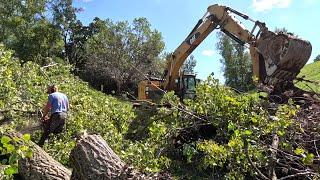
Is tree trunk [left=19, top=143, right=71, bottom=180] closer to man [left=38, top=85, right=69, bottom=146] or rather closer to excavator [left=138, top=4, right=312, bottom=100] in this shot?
man [left=38, top=85, right=69, bottom=146]

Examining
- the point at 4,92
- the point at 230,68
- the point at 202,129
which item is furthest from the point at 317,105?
the point at 230,68

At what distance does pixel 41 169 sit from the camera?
18.6ft

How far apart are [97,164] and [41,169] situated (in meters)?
1.19

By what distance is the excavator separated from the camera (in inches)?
329

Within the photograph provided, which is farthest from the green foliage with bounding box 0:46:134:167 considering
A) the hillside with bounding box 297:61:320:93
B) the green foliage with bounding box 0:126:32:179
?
the green foliage with bounding box 0:126:32:179

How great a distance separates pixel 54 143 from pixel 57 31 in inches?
1038

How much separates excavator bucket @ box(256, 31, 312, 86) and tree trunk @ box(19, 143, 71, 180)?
435 cm

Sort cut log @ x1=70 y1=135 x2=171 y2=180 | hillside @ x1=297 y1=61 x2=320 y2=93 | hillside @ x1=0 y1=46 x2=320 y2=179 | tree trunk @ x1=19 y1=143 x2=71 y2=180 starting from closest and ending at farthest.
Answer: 1. cut log @ x1=70 y1=135 x2=171 y2=180
2. hillside @ x1=0 y1=46 x2=320 y2=179
3. tree trunk @ x1=19 y1=143 x2=71 y2=180
4. hillside @ x1=297 y1=61 x2=320 y2=93

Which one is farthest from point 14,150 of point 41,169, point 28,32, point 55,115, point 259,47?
point 28,32

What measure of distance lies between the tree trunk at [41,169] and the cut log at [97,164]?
25.5 inches

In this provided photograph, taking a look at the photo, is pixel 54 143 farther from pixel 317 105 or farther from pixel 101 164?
pixel 317 105

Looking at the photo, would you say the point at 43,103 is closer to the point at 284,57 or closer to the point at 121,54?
the point at 284,57

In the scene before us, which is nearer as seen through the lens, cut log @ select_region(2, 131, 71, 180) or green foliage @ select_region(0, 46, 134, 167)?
cut log @ select_region(2, 131, 71, 180)

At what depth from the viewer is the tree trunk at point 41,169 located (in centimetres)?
561
